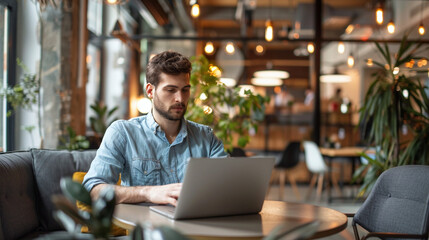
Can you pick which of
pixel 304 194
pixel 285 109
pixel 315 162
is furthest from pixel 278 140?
pixel 315 162

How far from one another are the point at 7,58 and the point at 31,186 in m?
1.83

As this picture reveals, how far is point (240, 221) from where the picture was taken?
4.95 feet

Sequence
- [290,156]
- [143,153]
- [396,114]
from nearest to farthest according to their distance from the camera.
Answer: [143,153] < [396,114] < [290,156]

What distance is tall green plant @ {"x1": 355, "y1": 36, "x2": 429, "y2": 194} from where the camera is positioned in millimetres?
3904

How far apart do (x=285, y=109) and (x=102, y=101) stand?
430 centimetres

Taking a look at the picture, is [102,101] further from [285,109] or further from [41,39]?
[285,109]

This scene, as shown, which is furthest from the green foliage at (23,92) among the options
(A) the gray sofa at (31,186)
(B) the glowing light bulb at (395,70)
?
(B) the glowing light bulb at (395,70)

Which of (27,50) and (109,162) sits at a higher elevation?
(27,50)

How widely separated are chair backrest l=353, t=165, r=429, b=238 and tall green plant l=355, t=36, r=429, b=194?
1.93 m

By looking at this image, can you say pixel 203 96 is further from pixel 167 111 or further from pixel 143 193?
pixel 143 193

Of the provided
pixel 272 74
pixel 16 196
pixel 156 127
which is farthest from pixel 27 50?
pixel 272 74

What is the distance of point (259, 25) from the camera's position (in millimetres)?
11398

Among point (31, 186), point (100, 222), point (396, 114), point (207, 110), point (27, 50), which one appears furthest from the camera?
point (27, 50)

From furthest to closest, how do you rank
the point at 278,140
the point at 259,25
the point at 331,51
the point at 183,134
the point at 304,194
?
the point at 331,51 < the point at 259,25 < the point at 278,140 < the point at 304,194 < the point at 183,134
